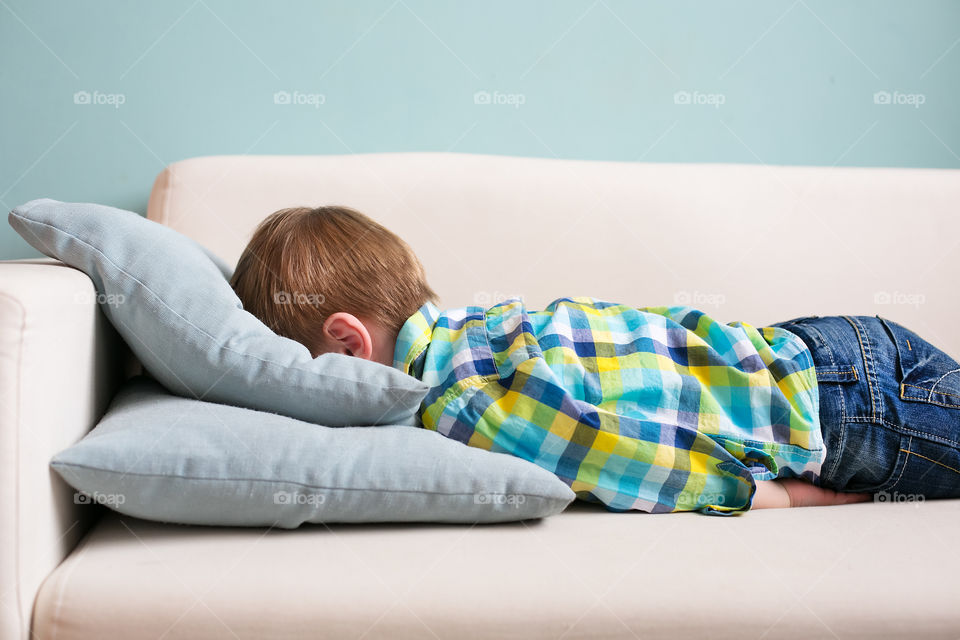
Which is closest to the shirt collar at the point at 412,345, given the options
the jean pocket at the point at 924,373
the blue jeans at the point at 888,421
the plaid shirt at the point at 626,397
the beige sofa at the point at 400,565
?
the plaid shirt at the point at 626,397

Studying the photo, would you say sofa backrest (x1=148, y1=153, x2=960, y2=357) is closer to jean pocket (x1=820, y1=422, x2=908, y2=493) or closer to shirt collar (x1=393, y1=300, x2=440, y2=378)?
shirt collar (x1=393, y1=300, x2=440, y2=378)

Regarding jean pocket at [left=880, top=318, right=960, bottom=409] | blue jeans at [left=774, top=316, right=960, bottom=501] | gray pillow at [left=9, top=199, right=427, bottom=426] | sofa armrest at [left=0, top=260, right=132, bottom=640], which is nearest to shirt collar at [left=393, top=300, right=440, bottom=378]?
gray pillow at [left=9, top=199, right=427, bottom=426]

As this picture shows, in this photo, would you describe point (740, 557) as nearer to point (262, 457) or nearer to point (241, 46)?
point (262, 457)

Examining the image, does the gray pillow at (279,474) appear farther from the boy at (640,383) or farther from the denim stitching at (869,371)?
the denim stitching at (869,371)

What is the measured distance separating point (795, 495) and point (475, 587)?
21.9 inches

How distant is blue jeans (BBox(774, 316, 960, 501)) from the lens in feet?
3.22

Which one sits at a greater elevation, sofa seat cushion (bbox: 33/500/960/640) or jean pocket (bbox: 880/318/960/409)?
jean pocket (bbox: 880/318/960/409)

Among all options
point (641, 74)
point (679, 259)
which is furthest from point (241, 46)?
point (679, 259)

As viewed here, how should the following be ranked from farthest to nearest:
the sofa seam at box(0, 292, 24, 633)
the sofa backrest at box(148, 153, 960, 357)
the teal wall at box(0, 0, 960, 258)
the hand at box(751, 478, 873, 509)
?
the teal wall at box(0, 0, 960, 258) < the sofa backrest at box(148, 153, 960, 357) < the hand at box(751, 478, 873, 509) < the sofa seam at box(0, 292, 24, 633)

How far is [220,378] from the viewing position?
2.71 feet

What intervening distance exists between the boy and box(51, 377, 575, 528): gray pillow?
13 centimetres

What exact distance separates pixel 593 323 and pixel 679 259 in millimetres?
418

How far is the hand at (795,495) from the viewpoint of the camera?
3.14 ft

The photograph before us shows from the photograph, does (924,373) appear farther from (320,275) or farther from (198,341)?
(198,341)
